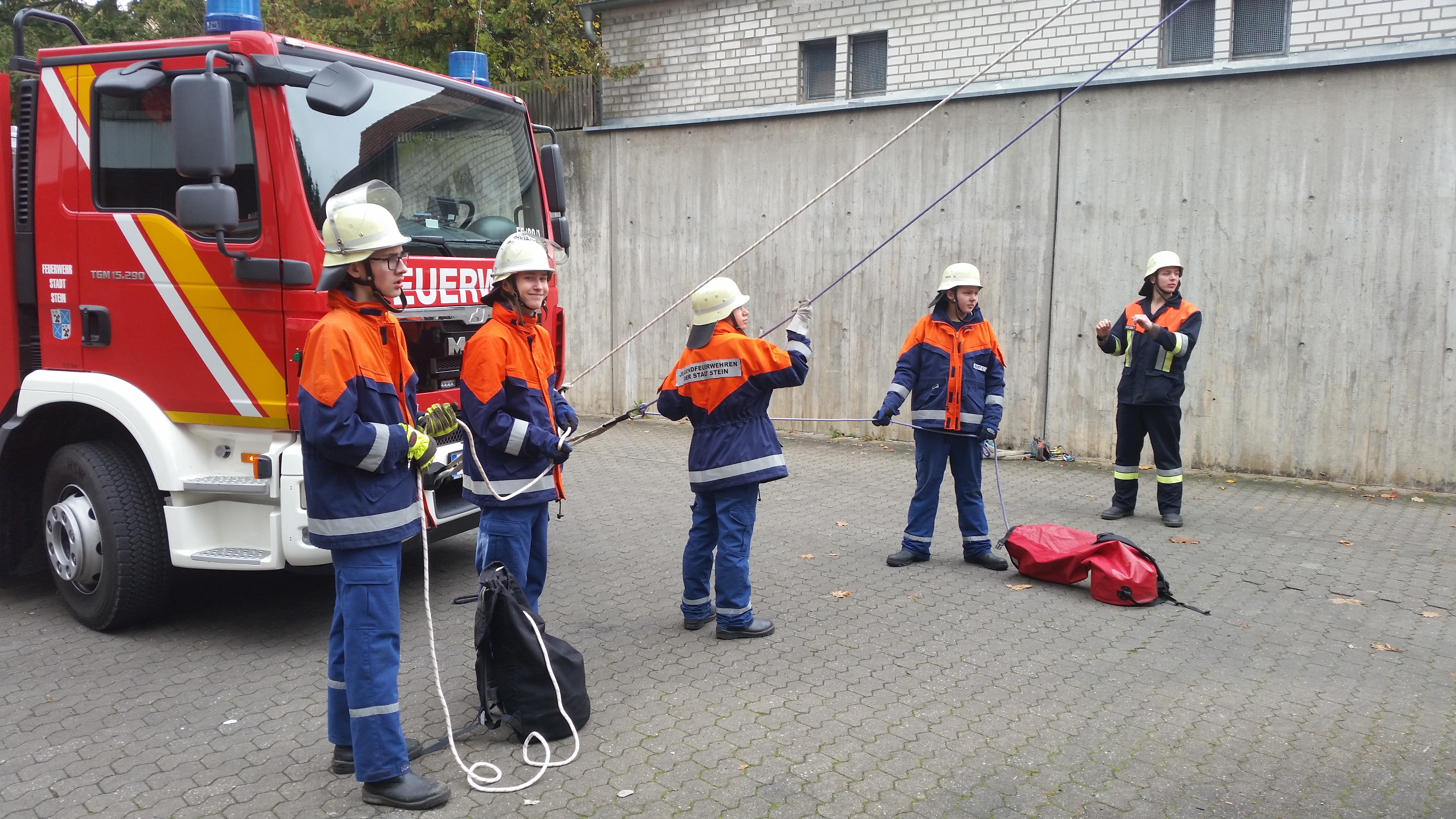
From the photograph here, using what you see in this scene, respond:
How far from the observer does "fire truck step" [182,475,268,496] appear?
5.02m

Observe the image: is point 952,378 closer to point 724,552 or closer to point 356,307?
point 724,552

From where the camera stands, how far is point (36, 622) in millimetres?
5738

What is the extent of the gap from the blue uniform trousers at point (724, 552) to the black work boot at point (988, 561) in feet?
6.01

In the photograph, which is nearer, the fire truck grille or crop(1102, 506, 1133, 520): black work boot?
the fire truck grille

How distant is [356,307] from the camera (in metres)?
3.68

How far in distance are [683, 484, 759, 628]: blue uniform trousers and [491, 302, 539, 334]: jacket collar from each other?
1.28 meters

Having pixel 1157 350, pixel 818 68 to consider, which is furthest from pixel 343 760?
pixel 818 68

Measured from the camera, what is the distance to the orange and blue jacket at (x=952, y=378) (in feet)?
21.4

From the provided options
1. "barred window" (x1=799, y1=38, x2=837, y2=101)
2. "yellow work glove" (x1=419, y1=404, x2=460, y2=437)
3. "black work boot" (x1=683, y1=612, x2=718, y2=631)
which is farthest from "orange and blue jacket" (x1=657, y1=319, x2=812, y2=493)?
"barred window" (x1=799, y1=38, x2=837, y2=101)

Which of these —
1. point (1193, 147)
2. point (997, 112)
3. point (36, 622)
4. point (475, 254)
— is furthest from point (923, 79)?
point (36, 622)

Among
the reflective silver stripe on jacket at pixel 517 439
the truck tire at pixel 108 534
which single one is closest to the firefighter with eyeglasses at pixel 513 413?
the reflective silver stripe on jacket at pixel 517 439

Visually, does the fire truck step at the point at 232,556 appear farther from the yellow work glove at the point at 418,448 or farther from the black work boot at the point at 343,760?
the yellow work glove at the point at 418,448

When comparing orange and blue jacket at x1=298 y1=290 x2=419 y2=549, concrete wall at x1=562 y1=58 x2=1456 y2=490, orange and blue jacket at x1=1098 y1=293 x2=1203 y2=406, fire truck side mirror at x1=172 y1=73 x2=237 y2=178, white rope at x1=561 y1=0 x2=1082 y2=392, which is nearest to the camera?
orange and blue jacket at x1=298 y1=290 x2=419 y2=549

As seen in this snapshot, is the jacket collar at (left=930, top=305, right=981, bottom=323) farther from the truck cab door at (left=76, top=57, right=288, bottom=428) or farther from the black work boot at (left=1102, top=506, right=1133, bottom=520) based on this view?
the truck cab door at (left=76, top=57, right=288, bottom=428)
